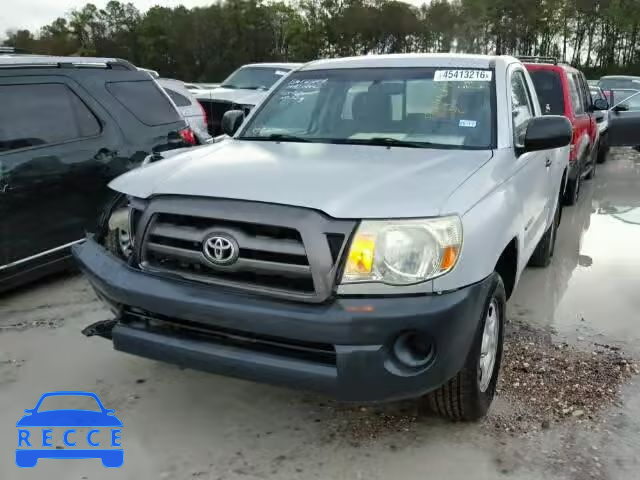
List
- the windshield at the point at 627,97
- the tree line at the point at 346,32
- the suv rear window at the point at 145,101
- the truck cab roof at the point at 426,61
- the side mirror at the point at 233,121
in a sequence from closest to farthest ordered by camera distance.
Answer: the truck cab roof at the point at 426,61 → the side mirror at the point at 233,121 → the suv rear window at the point at 145,101 → the windshield at the point at 627,97 → the tree line at the point at 346,32

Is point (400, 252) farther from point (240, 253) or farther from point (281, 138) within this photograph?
point (281, 138)

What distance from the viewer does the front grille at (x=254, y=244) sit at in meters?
2.57

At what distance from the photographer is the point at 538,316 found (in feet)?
15.3

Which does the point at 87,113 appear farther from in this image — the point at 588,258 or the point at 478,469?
the point at 588,258

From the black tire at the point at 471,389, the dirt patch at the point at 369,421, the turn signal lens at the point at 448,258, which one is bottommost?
the dirt patch at the point at 369,421

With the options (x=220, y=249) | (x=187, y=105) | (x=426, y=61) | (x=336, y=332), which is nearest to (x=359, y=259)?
(x=336, y=332)

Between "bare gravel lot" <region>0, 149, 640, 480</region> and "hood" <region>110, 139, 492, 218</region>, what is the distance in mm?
1133

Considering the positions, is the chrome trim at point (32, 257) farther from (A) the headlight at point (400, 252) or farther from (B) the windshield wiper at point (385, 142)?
(A) the headlight at point (400, 252)

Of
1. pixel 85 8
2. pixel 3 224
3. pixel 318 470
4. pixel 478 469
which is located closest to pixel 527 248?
pixel 478 469

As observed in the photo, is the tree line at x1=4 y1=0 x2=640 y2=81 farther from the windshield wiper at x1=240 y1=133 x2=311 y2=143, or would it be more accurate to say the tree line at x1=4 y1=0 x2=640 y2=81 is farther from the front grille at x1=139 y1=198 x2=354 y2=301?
the front grille at x1=139 y1=198 x2=354 y2=301

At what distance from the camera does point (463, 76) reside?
3928 millimetres

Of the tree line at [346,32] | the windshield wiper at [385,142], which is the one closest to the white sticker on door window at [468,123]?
the windshield wiper at [385,142]

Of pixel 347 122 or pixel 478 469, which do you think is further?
pixel 347 122

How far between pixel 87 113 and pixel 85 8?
2492 inches
